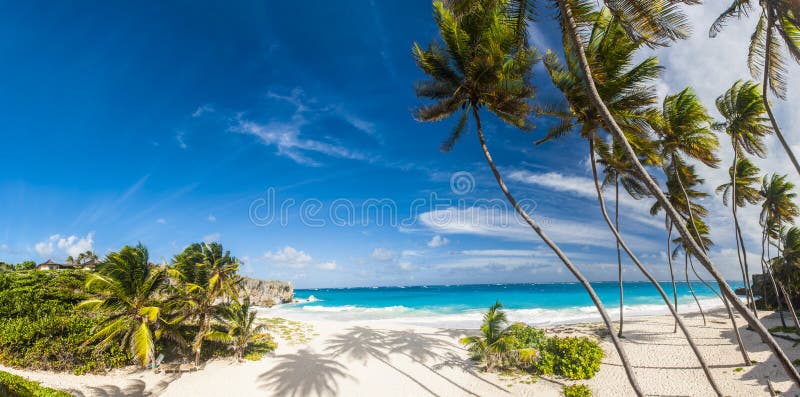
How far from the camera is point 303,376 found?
11.3 metres

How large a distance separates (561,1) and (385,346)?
14.8 meters

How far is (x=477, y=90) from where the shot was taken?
9.14 meters

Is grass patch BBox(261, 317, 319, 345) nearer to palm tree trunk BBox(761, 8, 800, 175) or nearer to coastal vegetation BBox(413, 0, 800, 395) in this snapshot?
coastal vegetation BBox(413, 0, 800, 395)

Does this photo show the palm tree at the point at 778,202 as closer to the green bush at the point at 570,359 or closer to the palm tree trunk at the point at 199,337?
the green bush at the point at 570,359

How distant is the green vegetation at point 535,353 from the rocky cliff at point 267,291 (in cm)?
3890

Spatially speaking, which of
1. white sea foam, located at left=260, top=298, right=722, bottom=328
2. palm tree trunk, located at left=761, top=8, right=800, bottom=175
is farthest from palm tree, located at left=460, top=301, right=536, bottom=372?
white sea foam, located at left=260, top=298, right=722, bottom=328

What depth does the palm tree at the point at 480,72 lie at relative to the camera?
7949 mm

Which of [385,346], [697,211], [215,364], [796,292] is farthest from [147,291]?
[796,292]

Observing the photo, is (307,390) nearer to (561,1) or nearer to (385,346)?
(385,346)

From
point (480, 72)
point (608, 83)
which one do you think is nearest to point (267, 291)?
point (480, 72)

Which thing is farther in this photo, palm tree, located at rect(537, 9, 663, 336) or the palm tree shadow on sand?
the palm tree shadow on sand

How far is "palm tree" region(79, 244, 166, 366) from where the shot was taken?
33.6 feet

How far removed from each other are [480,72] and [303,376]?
12117 mm

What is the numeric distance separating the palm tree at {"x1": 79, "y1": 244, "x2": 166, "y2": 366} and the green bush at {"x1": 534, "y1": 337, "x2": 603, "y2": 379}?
13845mm
